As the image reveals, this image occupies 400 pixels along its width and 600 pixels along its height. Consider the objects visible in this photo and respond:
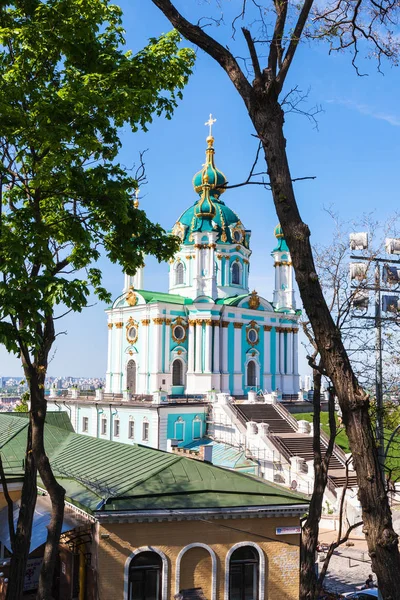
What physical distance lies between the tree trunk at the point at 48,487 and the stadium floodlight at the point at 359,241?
21.6 ft

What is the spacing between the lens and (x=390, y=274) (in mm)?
12203

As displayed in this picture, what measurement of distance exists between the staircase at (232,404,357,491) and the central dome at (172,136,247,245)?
1397cm

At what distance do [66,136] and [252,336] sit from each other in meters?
37.3

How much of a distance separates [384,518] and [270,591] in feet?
26.7

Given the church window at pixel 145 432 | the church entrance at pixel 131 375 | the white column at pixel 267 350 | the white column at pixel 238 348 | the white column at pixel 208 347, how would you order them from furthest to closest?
1. the white column at pixel 267 350
2. the church entrance at pixel 131 375
3. the white column at pixel 238 348
4. the white column at pixel 208 347
5. the church window at pixel 145 432

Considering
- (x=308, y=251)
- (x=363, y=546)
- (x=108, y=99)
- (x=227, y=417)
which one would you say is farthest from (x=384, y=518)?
(x=227, y=417)

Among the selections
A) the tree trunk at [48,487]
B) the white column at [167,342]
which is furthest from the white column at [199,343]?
the tree trunk at [48,487]

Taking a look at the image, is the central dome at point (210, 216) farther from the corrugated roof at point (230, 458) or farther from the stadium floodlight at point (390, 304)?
the stadium floodlight at point (390, 304)

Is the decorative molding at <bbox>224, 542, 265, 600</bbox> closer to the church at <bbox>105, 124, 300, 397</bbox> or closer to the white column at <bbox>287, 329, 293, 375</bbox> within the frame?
the church at <bbox>105, 124, 300, 397</bbox>

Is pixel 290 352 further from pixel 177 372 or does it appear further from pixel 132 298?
pixel 132 298

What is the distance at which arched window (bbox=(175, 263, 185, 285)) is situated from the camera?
153 ft

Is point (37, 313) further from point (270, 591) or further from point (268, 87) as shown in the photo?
point (270, 591)

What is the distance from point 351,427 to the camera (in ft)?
16.8

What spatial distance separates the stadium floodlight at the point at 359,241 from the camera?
1222 centimetres
